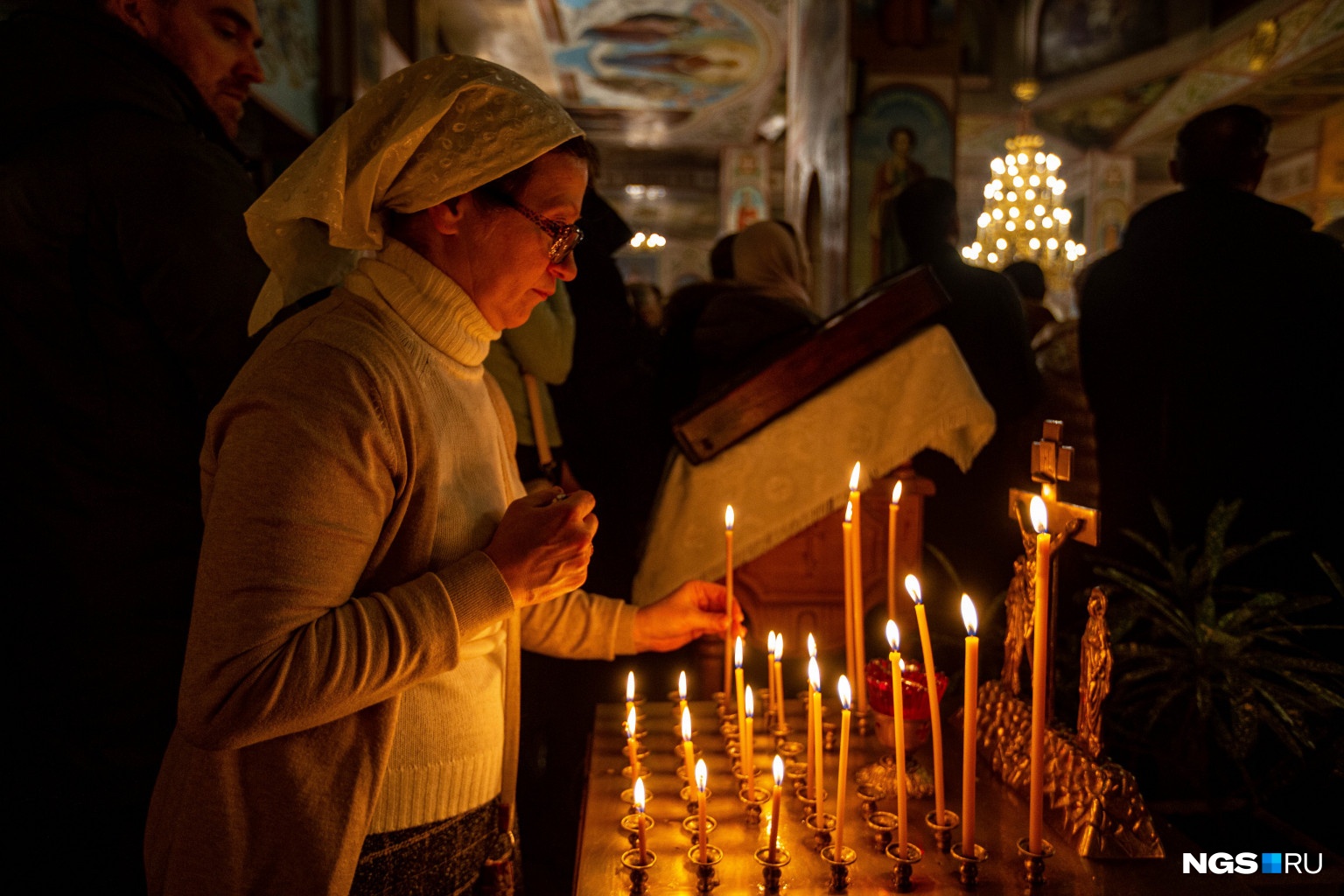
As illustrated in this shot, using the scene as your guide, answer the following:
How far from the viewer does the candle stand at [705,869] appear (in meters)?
1.04

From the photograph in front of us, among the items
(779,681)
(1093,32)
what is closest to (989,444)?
(779,681)

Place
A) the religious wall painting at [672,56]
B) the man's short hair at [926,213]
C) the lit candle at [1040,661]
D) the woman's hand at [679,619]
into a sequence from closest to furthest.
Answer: the lit candle at [1040,661] → the woman's hand at [679,619] → the man's short hair at [926,213] → the religious wall painting at [672,56]

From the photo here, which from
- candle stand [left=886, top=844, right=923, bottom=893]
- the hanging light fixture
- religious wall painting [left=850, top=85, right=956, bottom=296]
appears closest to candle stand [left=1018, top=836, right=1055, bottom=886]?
candle stand [left=886, top=844, right=923, bottom=893]

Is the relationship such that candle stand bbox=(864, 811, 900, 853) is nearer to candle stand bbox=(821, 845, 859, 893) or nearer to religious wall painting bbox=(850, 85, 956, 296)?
candle stand bbox=(821, 845, 859, 893)

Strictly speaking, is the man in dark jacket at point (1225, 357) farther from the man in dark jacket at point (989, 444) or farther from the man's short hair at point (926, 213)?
the man's short hair at point (926, 213)

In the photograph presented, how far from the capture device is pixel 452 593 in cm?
100

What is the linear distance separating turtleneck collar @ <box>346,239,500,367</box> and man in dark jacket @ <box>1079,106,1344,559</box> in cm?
194

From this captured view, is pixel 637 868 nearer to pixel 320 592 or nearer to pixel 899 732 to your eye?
pixel 899 732

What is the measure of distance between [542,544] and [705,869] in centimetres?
44

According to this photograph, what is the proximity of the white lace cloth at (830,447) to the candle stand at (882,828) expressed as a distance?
924 mm

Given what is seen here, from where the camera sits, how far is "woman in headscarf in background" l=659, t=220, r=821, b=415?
240 centimetres

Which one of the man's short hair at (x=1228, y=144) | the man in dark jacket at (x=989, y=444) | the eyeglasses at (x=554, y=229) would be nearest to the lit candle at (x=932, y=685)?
the eyeglasses at (x=554, y=229)

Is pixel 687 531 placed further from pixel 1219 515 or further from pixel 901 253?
pixel 901 253

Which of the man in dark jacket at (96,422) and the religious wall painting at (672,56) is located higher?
the religious wall painting at (672,56)
